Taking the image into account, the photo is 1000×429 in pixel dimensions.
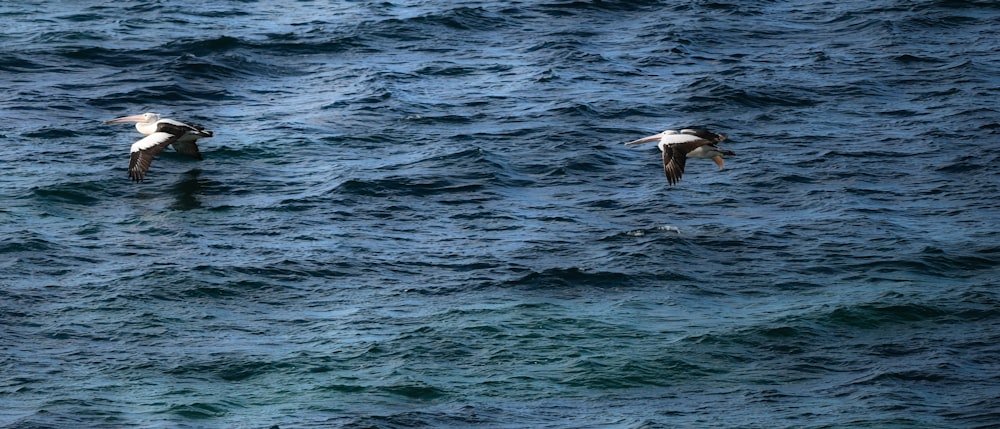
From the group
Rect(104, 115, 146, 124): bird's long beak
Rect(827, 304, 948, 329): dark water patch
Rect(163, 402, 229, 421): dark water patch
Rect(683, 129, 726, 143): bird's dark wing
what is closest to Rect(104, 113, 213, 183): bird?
Rect(104, 115, 146, 124): bird's long beak

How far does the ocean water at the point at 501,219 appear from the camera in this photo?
1980cm

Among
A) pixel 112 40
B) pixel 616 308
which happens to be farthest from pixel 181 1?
pixel 616 308

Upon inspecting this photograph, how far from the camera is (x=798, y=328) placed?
2147cm

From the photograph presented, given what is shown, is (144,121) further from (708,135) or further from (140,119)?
(708,135)

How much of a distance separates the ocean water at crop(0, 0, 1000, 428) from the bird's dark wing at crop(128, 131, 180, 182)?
1.54 ft

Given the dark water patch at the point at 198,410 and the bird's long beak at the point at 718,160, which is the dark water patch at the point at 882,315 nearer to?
the bird's long beak at the point at 718,160

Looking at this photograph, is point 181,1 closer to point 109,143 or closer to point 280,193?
point 109,143

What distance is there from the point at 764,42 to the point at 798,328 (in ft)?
52.1

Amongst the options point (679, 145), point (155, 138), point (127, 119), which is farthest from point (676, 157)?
point (127, 119)

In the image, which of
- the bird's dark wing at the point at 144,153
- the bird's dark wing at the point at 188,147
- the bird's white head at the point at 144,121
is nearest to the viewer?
the bird's dark wing at the point at 144,153

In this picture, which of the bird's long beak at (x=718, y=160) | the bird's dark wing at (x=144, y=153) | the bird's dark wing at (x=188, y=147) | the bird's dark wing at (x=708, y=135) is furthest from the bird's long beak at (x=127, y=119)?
the bird's long beak at (x=718, y=160)

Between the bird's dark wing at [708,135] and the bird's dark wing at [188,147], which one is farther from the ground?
the bird's dark wing at [708,135]

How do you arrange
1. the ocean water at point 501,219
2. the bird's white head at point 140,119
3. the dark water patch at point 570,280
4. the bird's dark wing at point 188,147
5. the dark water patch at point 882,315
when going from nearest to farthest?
1. the ocean water at point 501,219
2. the dark water patch at point 882,315
3. the dark water patch at point 570,280
4. the bird's white head at point 140,119
5. the bird's dark wing at point 188,147

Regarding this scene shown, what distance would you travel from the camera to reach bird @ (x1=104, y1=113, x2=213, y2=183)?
2659 centimetres
